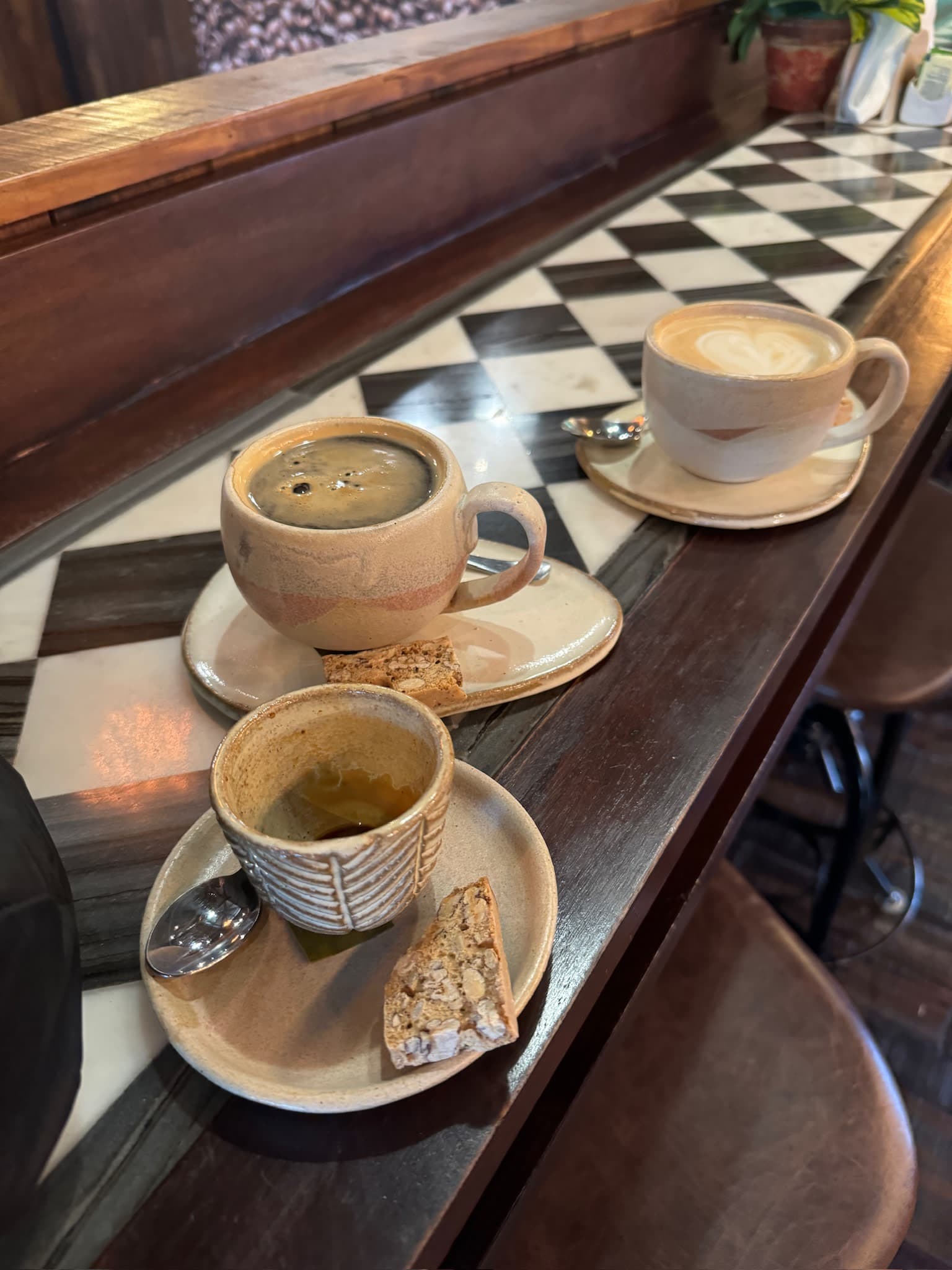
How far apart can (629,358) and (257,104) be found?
0.52 metres

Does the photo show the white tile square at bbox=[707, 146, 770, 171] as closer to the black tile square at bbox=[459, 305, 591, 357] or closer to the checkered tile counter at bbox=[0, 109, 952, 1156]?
the checkered tile counter at bbox=[0, 109, 952, 1156]

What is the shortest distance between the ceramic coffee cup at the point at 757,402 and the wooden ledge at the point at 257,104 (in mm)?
558

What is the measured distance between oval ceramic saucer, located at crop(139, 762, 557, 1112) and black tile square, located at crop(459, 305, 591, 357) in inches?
27.7

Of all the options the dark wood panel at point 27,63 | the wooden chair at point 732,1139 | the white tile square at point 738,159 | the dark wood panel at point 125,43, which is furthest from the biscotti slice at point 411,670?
the dark wood panel at point 125,43

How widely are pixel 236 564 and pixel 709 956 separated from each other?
0.56 meters

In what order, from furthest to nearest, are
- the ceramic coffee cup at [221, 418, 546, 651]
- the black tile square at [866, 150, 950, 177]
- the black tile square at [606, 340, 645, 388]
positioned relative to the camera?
the black tile square at [866, 150, 950, 177], the black tile square at [606, 340, 645, 388], the ceramic coffee cup at [221, 418, 546, 651]

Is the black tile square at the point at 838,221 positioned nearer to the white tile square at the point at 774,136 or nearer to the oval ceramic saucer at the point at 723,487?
the white tile square at the point at 774,136

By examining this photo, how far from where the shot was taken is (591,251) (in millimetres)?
1275

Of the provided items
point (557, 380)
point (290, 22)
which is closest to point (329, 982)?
point (557, 380)

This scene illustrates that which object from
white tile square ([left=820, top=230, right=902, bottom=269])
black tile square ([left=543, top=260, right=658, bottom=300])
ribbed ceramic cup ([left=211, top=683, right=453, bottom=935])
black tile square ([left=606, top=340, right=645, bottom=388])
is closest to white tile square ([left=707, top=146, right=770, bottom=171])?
white tile square ([left=820, top=230, right=902, bottom=269])

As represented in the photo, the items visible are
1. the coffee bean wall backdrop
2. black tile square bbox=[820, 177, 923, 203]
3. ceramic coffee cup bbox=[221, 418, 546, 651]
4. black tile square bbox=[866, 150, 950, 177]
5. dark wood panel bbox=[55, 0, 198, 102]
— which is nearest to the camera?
ceramic coffee cup bbox=[221, 418, 546, 651]

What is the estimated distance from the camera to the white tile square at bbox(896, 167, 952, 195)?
1472 millimetres

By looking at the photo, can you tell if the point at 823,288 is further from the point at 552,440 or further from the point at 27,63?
the point at 27,63

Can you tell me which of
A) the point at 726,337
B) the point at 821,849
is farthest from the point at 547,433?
the point at 821,849
